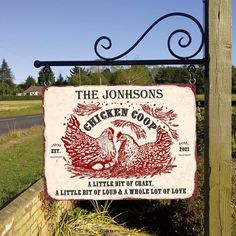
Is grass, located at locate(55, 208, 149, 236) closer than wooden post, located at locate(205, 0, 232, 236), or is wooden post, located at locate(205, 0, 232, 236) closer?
wooden post, located at locate(205, 0, 232, 236)

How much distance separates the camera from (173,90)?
298 cm

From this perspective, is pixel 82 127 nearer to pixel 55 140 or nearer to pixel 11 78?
pixel 55 140

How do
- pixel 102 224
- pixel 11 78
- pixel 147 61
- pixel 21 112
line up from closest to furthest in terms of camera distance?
pixel 147 61 < pixel 102 224 < pixel 21 112 < pixel 11 78

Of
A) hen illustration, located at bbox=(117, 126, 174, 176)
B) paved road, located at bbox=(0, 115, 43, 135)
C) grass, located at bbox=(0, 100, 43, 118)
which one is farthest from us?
grass, located at bbox=(0, 100, 43, 118)

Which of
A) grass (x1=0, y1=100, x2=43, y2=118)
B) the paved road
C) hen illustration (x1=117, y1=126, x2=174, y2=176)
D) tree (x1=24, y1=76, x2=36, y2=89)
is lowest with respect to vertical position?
grass (x1=0, y1=100, x2=43, y2=118)

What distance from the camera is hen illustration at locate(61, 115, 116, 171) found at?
302 centimetres

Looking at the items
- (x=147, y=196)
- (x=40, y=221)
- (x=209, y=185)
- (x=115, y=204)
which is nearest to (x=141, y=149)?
(x=147, y=196)

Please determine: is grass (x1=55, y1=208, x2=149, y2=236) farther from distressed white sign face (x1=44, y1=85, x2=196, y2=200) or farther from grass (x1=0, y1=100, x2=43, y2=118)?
grass (x1=0, y1=100, x2=43, y2=118)

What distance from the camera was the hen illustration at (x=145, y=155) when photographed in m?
3.00

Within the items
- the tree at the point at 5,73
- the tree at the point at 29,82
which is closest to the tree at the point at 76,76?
the tree at the point at 29,82

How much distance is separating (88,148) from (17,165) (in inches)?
328

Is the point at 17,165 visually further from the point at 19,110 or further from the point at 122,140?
the point at 19,110

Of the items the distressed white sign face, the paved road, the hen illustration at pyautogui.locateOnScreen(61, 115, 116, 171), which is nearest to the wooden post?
the distressed white sign face

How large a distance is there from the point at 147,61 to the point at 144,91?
28cm
